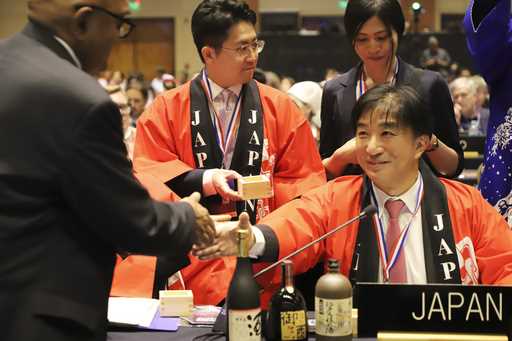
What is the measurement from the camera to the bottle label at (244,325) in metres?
1.73

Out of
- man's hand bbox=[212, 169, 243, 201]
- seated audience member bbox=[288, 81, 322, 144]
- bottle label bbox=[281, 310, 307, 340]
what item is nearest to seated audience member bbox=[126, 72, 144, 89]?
seated audience member bbox=[288, 81, 322, 144]

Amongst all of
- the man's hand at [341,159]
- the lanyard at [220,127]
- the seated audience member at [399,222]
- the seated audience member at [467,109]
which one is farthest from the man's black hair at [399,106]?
the seated audience member at [467,109]

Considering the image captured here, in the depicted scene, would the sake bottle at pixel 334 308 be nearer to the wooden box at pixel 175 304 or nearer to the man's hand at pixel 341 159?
the wooden box at pixel 175 304

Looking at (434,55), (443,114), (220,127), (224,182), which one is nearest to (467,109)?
(434,55)

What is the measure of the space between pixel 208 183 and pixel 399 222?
74 cm

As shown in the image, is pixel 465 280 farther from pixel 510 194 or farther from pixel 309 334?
pixel 510 194

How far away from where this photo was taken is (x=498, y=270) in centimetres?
224

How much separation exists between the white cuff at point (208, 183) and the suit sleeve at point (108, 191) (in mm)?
1104

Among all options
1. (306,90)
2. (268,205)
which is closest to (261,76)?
(306,90)

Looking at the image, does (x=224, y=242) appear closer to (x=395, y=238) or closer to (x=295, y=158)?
(x=395, y=238)

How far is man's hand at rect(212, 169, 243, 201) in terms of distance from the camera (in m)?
2.64

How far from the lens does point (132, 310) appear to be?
2.14 m

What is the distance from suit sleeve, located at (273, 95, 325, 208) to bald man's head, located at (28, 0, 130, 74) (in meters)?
1.42

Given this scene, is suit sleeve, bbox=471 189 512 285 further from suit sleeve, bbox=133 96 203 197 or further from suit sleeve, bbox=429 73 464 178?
suit sleeve, bbox=133 96 203 197
